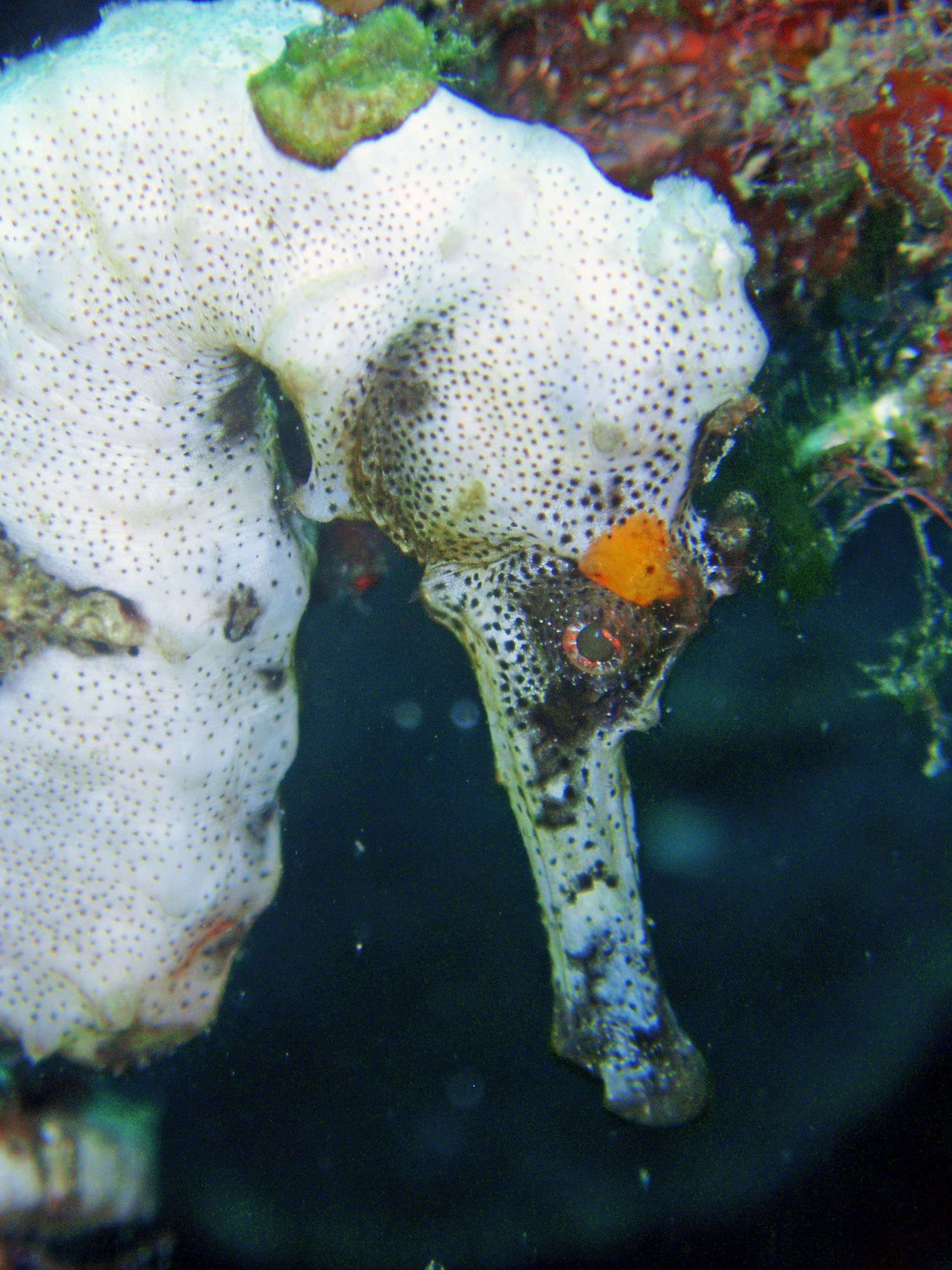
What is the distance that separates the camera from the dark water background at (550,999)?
3.10 meters

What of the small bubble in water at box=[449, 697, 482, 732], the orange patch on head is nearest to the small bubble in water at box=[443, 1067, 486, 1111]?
the small bubble in water at box=[449, 697, 482, 732]

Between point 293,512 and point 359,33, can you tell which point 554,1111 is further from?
point 359,33

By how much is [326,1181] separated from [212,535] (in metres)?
3.59

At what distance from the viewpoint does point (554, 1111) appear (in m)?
3.45

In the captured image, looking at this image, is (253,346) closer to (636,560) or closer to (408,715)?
(636,560)

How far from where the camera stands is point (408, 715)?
3.48 meters

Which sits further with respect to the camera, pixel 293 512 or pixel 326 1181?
pixel 326 1181

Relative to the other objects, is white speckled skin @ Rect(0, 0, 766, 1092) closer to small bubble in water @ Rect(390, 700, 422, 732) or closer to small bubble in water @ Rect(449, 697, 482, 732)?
small bubble in water @ Rect(390, 700, 422, 732)

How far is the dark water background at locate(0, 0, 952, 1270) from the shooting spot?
310 centimetres

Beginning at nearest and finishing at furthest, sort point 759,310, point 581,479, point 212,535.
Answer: point 581,479
point 759,310
point 212,535

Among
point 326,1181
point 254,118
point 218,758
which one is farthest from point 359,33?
point 326,1181

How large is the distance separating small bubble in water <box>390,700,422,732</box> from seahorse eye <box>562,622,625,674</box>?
1.48m

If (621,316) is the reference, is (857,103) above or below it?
above

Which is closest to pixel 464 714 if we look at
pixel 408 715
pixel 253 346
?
pixel 408 715
